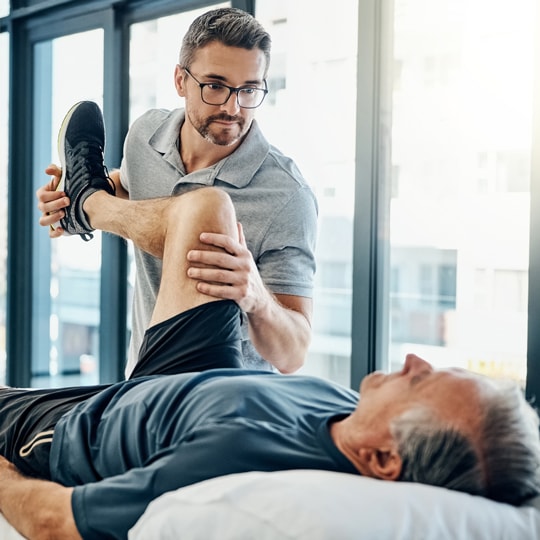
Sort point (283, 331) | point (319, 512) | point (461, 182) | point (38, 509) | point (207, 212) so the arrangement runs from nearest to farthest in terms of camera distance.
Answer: point (319, 512) < point (38, 509) < point (207, 212) < point (283, 331) < point (461, 182)

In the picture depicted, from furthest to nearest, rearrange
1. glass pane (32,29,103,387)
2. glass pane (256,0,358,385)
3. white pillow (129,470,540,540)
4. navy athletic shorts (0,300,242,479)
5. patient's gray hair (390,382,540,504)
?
glass pane (32,29,103,387), glass pane (256,0,358,385), navy athletic shorts (0,300,242,479), patient's gray hair (390,382,540,504), white pillow (129,470,540,540)

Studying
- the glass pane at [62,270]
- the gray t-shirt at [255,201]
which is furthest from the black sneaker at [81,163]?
the glass pane at [62,270]

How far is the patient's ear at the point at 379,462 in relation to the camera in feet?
3.75

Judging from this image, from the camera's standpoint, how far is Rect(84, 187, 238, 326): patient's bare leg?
5.32 feet

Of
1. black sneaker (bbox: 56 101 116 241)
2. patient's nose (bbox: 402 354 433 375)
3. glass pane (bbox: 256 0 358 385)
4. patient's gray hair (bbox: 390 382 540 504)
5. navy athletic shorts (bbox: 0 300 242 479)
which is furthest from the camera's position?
glass pane (bbox: 256 0 358 385)

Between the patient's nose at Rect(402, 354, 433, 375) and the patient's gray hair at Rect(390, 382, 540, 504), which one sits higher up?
the patient's nose at Rect(402, 354, 433, 375)

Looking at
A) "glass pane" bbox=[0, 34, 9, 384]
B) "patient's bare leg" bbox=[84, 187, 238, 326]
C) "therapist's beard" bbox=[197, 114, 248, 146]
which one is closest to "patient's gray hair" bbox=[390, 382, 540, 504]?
"patient's bare leg" bbox=[84, 187, 238, 326]

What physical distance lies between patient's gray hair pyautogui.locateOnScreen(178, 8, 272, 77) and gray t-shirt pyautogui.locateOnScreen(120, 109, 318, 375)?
0.23m

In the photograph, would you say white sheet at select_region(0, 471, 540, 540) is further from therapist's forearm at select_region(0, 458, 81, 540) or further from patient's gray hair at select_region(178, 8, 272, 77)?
patient's gray hair at select_region(178, 8, 272, 77)

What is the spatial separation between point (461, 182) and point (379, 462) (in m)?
1.48

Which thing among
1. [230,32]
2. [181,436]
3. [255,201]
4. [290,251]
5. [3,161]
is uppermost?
[230,32]

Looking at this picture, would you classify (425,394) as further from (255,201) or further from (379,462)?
(255,201)

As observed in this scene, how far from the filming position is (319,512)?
0.95 metres

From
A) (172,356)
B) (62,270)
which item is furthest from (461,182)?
(62,270)
